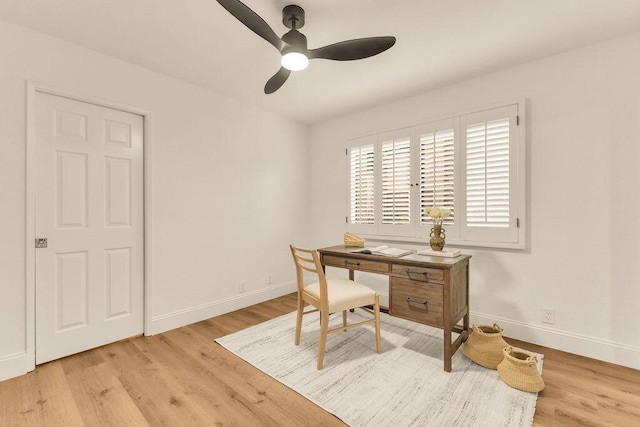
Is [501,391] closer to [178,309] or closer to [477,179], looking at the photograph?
[477,179]

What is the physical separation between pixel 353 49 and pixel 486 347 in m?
Answer: 2.41

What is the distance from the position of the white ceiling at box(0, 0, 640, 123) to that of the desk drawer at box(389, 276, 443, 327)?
1.96 metres

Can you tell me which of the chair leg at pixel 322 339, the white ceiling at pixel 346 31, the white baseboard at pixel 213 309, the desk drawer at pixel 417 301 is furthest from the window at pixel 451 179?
the chair leg at pixel 322 339

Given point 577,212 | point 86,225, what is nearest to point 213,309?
point 86,225

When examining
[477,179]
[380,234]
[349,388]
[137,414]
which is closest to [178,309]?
[137,414]

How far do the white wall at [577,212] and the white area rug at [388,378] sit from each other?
2.96 feet

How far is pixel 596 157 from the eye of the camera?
91.2 inches

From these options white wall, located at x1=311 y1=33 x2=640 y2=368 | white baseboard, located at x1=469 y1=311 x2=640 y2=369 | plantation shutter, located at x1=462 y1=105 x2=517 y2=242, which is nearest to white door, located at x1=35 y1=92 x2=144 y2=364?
plantation shutter, located at x1=462 y1=105 x2=517 y2=242

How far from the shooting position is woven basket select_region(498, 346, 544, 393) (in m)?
1.85

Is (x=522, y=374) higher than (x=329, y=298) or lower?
lower

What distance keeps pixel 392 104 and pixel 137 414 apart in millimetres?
3726

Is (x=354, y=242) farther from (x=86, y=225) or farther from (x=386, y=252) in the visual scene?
(x=86, y=225)

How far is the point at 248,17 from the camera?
1607 millimetres

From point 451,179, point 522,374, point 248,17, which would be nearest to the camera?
point 248,17
